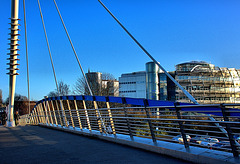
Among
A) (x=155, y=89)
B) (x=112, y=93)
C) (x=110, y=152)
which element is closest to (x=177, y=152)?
(x=110, y=152)

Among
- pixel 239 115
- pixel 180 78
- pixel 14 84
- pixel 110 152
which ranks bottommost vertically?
pixel 110 152

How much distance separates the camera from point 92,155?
536 cm

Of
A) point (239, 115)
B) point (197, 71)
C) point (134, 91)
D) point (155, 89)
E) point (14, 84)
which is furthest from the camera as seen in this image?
point (134, 91)

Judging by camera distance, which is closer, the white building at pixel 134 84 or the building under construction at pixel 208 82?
the building under construction at pixel 208 82

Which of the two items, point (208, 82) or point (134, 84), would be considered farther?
point (134, 84)

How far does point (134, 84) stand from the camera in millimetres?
94062

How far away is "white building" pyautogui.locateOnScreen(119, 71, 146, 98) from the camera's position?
90.5m

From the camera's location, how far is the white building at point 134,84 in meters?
90.5

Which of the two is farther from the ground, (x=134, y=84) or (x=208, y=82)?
(x=134, y=84)

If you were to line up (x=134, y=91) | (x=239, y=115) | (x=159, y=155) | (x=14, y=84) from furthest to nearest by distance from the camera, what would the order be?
(x=134, y=91) < (x=14, y=84) < (x=159, y=155) < (x=239, y=115)

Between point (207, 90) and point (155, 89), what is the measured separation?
20.9 meters

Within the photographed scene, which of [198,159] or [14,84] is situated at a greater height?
[14,84]

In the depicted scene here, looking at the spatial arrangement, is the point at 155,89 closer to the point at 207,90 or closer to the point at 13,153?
the point at 207,90

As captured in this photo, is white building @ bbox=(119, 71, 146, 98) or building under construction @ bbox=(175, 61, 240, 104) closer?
building under construction @ bbox=(175, 61, 240, 104)
